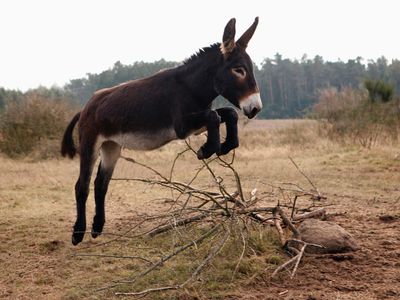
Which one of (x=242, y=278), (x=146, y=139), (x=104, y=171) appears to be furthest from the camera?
(x=104, y=171)

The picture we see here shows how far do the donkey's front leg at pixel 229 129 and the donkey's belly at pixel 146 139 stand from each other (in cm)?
53

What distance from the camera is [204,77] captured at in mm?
4945

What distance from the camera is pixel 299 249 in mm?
4758

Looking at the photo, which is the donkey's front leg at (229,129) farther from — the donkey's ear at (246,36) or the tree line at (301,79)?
the tree line at (301,79)

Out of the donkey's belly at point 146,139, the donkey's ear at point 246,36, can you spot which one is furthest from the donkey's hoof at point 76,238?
the donkey's ear at point 246,36

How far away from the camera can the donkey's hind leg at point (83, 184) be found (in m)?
5.90

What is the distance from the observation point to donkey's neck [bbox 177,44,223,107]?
4930 mm

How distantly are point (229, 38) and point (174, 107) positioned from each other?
843 millimetres

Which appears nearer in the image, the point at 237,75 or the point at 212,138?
the point at 212,138

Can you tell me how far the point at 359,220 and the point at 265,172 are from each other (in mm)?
7036

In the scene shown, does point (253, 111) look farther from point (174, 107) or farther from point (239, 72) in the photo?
point (174, 107)

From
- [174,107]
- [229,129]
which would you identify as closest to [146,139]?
[174,107]

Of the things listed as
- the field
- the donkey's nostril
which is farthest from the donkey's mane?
the field

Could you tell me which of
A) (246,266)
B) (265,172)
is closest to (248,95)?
(246,266)
